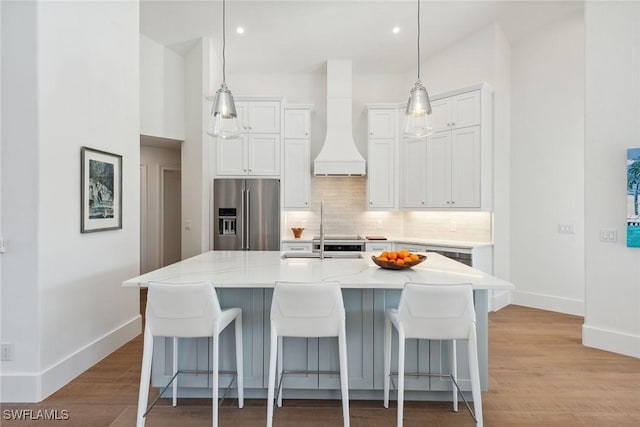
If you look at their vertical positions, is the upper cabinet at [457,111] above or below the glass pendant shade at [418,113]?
above

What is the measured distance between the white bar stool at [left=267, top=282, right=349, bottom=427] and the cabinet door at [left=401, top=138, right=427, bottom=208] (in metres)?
3.43

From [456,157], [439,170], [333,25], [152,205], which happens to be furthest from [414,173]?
[152,205]

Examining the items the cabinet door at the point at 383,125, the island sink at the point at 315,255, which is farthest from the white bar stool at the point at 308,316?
the cabinet door at the point at 383,125

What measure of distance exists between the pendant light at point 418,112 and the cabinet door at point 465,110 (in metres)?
2.22

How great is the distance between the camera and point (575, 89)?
4355 millimetres

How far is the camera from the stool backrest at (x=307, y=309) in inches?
76.1

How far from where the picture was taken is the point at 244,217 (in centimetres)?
487

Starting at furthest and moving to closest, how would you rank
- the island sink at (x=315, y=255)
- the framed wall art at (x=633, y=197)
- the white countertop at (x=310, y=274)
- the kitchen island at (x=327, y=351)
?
the island sink at (x=315, y=255), the framed wall art at (x=633, y=197), the kitchen island at (x=327, y=351), the white countertop at (x=310, y=274)

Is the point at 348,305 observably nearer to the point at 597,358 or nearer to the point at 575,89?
the point at 597,358

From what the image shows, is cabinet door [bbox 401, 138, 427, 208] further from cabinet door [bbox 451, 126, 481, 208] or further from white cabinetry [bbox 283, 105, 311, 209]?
white cabinetry [bbox 283, 105, 311, 209]

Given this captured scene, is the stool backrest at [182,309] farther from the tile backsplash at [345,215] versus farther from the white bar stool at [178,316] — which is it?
the tile backsplash at [345,215]

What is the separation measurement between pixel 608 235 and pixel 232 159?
4.60 metres

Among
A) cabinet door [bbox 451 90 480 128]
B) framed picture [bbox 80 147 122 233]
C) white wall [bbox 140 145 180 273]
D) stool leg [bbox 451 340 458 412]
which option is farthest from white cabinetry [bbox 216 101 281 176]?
stool leg [bbox 451 340 458 412]

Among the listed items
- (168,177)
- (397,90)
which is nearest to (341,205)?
(397,90)
